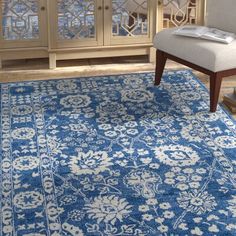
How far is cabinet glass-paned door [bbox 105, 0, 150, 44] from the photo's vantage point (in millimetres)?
4223

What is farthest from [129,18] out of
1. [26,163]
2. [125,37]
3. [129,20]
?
[26,163]

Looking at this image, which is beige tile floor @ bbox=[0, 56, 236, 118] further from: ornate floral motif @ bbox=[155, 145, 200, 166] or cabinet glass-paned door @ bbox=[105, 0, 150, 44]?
ornate floral motif @ bbox=[155, 145, 200, 166]

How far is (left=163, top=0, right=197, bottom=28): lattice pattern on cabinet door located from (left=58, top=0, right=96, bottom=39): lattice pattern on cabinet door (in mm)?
568

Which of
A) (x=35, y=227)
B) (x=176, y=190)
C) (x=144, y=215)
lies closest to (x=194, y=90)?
(x=176, y=190)

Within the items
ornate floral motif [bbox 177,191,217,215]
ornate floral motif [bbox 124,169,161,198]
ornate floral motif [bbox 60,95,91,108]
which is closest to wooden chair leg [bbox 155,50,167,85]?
ornate floral motif [bbox 60,95,91,108]

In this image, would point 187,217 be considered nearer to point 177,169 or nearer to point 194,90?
point 177,169

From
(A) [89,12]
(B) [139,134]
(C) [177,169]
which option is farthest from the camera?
(A) [89,12]

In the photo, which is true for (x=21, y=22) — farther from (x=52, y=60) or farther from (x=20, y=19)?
(x=52, y=60)

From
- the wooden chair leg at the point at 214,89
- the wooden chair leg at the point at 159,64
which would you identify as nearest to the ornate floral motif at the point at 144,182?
the wooden chair leg at the point at 214,89

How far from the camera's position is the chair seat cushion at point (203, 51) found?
332cm

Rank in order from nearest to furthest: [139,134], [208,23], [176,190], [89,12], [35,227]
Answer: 1. [35,227]
2. [176,190]
3. [139,134]
4. [208,23]
5. [89,12]

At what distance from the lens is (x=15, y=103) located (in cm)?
362

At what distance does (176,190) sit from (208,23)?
1.65 metres

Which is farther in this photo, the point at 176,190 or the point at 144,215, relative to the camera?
the point at 176,190
